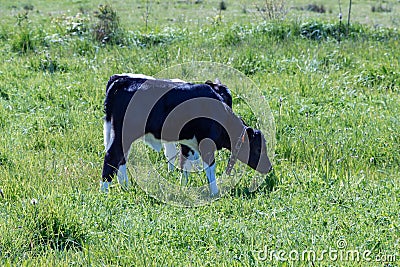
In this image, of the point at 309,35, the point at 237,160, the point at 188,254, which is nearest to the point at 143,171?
the point at 237,160

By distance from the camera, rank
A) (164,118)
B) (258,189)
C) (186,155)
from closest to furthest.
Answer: (258,189)
(164,118)
(186,155)

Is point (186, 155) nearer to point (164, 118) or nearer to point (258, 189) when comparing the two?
Answer: point (164, 118)

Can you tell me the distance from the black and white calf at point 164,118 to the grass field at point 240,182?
15.2 inches

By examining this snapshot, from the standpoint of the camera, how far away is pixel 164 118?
249 inches

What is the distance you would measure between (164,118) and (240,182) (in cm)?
98

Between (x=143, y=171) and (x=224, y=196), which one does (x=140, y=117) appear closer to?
(x=143, y=171)

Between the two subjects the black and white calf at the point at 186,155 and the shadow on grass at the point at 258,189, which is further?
the black and white calf at the point at 186,155

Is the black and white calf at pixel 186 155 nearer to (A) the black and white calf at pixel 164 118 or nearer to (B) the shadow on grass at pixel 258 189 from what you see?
(A) the black and white calf at pixel 164 118

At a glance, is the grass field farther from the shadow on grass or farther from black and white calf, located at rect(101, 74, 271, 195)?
black and white calf, located at rect(101, 74, 271, 195)

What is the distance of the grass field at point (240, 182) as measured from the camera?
4805 mm

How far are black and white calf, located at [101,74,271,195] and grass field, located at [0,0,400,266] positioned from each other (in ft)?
1.26

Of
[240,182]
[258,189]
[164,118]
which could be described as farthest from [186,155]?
[258,189]

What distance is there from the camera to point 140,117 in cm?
632

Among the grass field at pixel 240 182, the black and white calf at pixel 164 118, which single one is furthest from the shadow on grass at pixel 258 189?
the black and white calf at pixel 164 118
